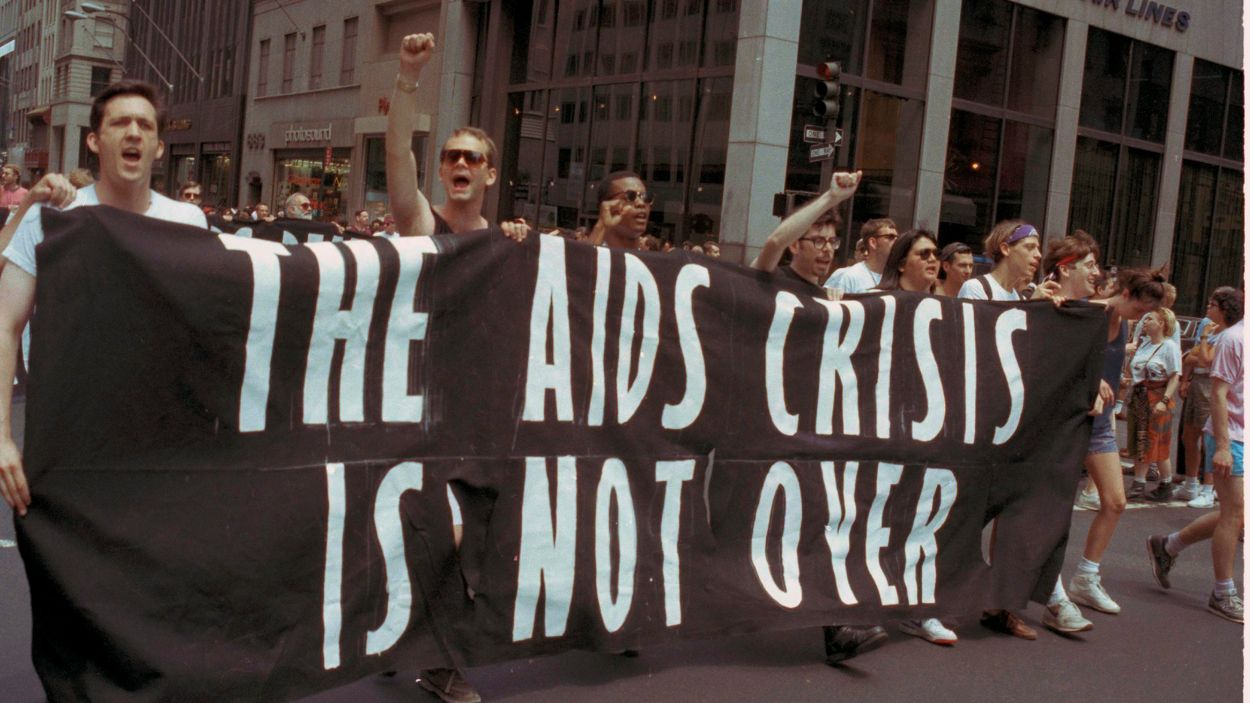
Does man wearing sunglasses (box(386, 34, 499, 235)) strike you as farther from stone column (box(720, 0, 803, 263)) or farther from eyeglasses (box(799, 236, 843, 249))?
stone column (box(720, 0, 803, 263))

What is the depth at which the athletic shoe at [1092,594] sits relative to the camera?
251 inches

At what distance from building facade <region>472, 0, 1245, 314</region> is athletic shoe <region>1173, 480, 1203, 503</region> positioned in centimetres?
840

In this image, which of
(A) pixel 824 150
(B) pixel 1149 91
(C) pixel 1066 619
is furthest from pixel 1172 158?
(C) pixel 1066 619

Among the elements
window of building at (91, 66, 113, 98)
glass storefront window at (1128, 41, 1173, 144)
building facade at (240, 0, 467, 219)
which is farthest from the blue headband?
window of building at (91, 66, 113, 98)

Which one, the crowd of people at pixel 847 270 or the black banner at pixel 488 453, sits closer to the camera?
the black banner at pixel 488 453

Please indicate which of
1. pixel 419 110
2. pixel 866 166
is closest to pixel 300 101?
pixel 419 110

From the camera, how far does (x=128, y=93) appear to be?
152 inches

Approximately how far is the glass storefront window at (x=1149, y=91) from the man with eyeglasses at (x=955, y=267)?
61.3ft

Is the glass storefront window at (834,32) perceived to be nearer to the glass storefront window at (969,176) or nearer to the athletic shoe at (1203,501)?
the glass storefront window at (969,176)

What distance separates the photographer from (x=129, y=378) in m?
3.55

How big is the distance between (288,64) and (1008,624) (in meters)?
32.6

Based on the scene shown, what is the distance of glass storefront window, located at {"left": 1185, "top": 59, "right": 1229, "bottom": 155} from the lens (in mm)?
24328

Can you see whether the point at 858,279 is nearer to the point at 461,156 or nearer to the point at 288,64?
the point at 461,156

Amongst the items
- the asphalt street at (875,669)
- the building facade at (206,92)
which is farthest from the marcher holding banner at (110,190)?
the building facade at (206,92)
